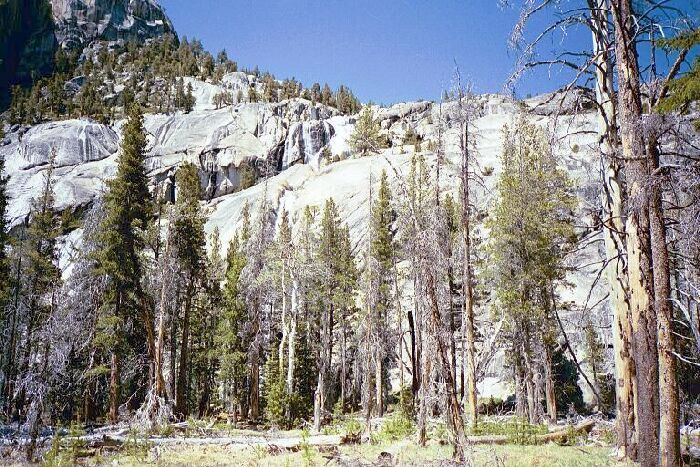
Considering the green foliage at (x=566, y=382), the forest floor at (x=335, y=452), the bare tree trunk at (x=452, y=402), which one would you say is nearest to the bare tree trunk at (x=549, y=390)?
the forest floor at (x=335, y=452)

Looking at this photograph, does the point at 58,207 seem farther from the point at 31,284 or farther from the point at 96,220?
the point at 96,220

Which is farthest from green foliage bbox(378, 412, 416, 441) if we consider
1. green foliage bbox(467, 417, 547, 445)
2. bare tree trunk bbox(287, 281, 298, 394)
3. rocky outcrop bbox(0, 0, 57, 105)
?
rocky outcrop bbox(0, 0, 57, 105)

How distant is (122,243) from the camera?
23.9 m

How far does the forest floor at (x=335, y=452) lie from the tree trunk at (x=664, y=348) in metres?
2.17

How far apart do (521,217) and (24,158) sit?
3274 inches

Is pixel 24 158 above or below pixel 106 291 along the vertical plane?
above

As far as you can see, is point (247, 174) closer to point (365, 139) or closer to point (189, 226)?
point (189, 226)

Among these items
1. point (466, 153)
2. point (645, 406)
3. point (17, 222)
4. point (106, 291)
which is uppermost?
point (17, 222)

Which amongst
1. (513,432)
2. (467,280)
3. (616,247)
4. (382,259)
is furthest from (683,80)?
(382,259)

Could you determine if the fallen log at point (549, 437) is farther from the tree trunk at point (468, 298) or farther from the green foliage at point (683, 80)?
the green foliage at point (683, 80)

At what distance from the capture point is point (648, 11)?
8.00 metres

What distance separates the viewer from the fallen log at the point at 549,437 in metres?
11.9

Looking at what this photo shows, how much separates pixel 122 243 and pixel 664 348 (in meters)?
22.8

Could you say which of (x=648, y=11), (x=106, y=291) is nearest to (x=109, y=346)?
(x=106, y=291)
